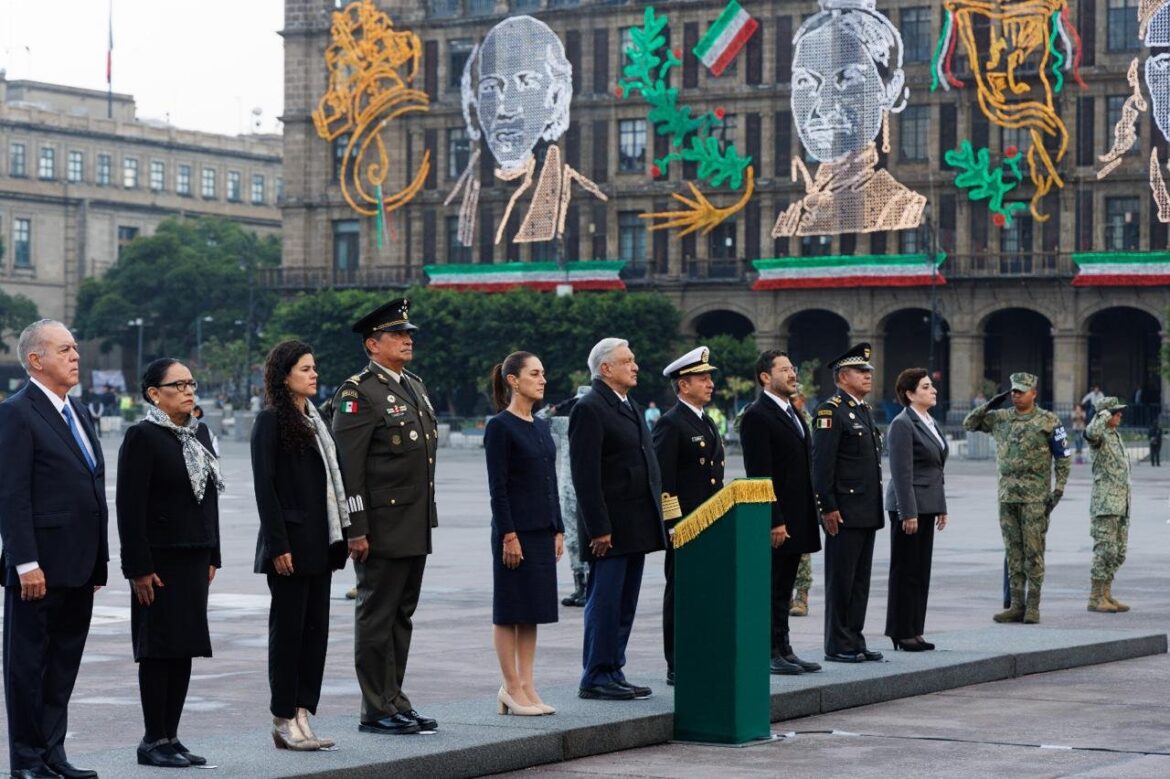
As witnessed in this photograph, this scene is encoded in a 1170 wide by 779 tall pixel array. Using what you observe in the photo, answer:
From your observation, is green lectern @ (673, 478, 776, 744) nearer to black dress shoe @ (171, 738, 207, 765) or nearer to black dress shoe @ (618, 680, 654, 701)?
black dress shoe @ (618, 680, 654, 701)

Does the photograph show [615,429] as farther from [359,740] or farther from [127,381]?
[127,381]

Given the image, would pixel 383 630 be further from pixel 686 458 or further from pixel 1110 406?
pixel 1110 406

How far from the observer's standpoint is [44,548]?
28.9 feet

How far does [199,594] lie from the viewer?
925 centimetres

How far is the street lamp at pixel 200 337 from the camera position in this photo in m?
97.9

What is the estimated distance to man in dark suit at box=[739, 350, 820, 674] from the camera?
41.0ft

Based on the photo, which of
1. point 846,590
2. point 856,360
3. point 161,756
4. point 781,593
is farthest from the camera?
point 856,360

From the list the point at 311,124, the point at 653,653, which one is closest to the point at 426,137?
the point at 311,124

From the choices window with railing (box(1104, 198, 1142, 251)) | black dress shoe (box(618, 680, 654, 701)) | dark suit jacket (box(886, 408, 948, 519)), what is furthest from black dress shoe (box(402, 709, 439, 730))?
window with railing (box(1104, 198, 1142, 251))

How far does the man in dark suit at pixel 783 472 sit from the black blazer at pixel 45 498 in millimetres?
4507

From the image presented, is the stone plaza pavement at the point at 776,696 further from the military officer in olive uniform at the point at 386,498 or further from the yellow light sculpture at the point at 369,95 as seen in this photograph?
the yellow light sculpture at the point at 369,95

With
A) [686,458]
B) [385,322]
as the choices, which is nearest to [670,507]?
[686,458]

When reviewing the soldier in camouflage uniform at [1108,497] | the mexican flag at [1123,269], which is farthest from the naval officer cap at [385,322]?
the mexican flag at [1123,269]

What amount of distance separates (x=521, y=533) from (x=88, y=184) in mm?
107582
